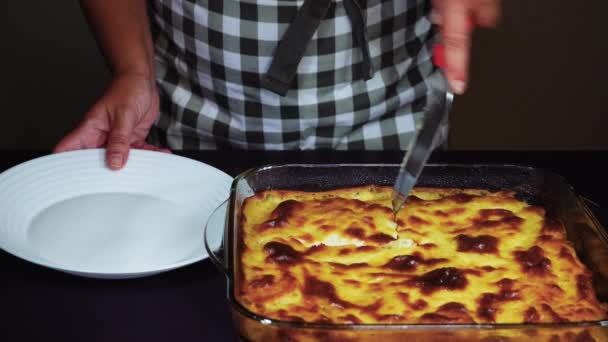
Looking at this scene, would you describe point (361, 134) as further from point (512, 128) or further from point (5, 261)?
point (512, 128)

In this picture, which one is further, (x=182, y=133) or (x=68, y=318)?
(x=182, y=133)

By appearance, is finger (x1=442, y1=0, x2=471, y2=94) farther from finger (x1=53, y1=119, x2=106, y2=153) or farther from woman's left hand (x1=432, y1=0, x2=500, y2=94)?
finger (x1=53, y1=119, x2=106, y2=153)

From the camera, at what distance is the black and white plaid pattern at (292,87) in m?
1.48

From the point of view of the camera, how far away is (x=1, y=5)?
268 cm

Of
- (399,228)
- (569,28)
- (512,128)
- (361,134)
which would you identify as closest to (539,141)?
(512,128)

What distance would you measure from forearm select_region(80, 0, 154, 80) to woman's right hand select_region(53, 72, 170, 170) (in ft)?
0.10

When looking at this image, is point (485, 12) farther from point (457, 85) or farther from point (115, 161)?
point (115, 161)

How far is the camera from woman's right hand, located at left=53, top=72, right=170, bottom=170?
4.42 ft

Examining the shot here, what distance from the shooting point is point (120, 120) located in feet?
4.58

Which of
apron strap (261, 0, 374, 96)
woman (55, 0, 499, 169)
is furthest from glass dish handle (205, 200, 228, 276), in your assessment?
apron strap (261, 0, 374, 96)

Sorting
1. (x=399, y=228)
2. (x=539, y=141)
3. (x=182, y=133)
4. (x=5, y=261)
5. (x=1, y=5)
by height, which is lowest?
(x=539, y=141)

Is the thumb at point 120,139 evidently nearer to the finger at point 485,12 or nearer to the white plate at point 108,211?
the white plate at point 108,211

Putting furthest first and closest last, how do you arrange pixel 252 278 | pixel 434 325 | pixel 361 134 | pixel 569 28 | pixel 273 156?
1. pixel 569 28
2. pixel 361 134
3. pixel 273 156
4. pixel 252 278
5. pixel 434 325

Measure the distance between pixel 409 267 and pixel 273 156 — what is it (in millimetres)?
527
